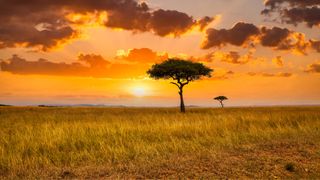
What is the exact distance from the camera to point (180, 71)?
5088cm

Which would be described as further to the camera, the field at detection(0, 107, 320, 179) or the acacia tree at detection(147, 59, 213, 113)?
the acacia tree at detection(147, 59, 213, 113)

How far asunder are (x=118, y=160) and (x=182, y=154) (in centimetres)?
182

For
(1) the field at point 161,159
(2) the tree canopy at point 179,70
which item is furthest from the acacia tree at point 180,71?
(1) the field at point 161,159

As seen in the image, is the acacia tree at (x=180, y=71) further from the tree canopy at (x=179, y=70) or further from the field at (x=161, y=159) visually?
the field at (x=161, y=159)

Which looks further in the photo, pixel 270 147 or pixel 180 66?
pixel 180 66

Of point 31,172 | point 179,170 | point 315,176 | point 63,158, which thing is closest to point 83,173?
point 31,172

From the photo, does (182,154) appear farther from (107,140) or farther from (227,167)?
(107,140)

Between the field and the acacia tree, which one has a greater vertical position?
the acacia tree

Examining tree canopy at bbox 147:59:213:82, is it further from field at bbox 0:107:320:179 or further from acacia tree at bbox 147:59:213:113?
field at bbox 0:107:320:179

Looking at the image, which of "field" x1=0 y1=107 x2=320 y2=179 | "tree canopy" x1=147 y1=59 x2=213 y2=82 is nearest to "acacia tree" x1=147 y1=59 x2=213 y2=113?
"tree canopy" x1=147 y1=59 x2=213 y2=82

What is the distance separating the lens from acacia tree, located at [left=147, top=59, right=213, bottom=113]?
5066 centimetres

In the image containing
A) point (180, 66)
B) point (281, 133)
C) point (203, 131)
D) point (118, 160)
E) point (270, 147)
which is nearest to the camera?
point (118, 160)

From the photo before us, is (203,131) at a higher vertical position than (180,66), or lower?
lower

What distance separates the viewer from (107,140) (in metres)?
13.6
